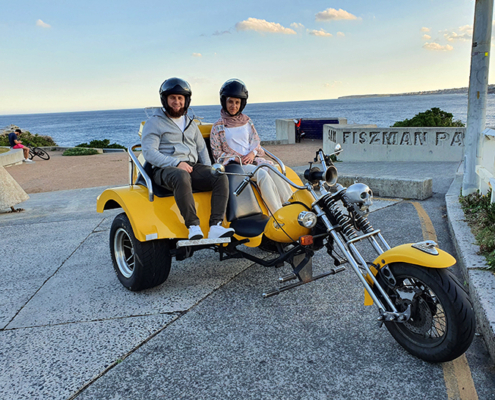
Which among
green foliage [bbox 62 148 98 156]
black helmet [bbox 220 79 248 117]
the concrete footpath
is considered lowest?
green foliage [bbox 62 148 98 156]

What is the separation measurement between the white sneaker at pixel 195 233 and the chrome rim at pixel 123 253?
89cm

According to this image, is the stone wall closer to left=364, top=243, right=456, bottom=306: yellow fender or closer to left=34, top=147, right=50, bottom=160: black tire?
left=364, top=243, right=456, bottom=306: yellow fender

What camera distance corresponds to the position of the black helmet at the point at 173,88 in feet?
13.8

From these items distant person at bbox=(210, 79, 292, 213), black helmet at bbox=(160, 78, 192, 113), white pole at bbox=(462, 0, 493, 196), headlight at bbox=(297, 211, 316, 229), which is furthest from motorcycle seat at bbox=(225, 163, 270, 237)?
white pole at bbox=(462, 0, 493, 196)

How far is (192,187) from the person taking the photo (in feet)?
13.6

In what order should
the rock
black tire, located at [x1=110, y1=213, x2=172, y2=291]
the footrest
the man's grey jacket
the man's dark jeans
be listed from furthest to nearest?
the rock → the man's grey jacket → black tire, located at [x1=110, y1=213, x2=172, y2=291] → the man's dark jeans → the footrest

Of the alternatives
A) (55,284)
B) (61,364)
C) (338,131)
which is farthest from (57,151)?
(61,364)

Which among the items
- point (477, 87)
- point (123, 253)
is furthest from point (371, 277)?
point (477, 87)

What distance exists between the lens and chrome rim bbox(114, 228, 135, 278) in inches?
167

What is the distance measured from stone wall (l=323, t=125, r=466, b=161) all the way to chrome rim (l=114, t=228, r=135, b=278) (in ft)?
34.2

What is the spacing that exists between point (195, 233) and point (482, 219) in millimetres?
3285

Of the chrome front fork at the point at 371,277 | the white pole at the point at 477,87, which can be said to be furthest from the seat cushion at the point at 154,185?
the white pole at the point at 477,87

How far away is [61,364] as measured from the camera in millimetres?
2895

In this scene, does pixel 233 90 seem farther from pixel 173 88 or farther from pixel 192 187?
pixel 192 187
